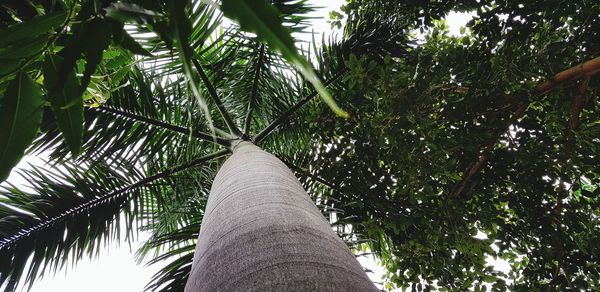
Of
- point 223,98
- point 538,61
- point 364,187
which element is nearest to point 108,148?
point 223,98

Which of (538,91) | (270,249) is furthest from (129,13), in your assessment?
(538,91)

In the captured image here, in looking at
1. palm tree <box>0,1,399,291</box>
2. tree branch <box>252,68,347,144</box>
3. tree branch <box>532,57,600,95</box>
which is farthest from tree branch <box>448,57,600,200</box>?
tree branch <box>252,68,347,144</box>

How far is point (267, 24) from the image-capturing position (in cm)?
33

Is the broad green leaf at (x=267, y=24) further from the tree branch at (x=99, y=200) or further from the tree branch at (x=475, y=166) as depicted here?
the tree branch at (x=99, y=200)

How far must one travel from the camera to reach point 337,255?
813 millimetres

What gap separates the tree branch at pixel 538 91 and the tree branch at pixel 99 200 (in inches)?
A: 65.6

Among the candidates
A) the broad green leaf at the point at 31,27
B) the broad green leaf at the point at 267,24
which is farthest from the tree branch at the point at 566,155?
the broad green leaf at the point at 31,27

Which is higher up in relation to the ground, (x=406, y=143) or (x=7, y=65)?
(x=406, y=143)

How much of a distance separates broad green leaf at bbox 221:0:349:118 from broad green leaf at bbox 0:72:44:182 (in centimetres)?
42

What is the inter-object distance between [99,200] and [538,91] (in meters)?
3.12

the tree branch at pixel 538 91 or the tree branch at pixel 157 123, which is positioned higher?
the tree branch at pixel 157 123

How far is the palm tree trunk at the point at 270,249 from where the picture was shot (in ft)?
2.25

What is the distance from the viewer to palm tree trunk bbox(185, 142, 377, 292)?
686mm

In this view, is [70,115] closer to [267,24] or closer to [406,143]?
[267,24]
